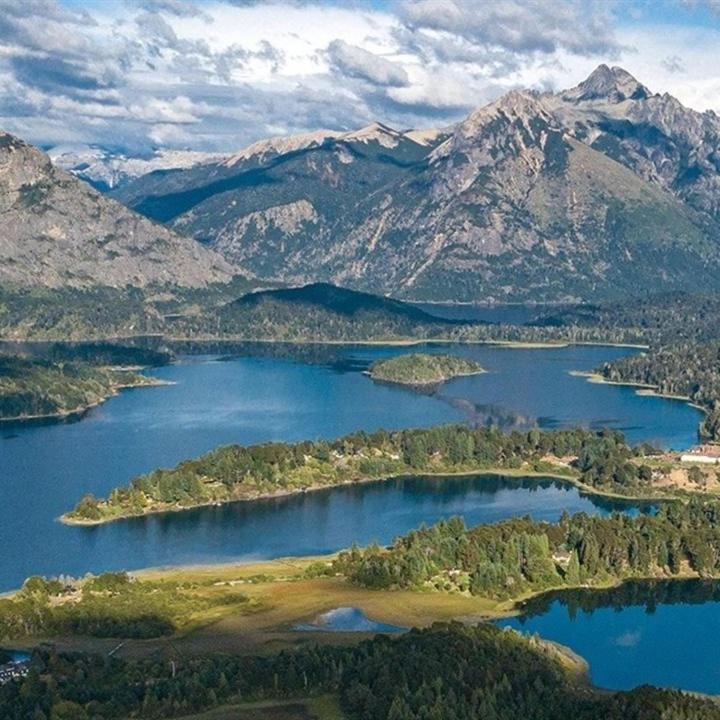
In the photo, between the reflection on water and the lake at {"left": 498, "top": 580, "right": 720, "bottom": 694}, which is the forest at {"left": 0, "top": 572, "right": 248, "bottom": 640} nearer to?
the reflection on water

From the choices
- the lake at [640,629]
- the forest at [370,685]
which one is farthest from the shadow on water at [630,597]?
the forest at [370,685]

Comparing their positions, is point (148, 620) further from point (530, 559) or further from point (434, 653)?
→ point (530, 559)

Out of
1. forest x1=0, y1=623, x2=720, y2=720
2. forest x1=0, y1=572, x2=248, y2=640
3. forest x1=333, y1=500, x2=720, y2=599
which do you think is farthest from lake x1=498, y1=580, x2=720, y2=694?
forest x1=0, y1=572, x2=248, y2=640

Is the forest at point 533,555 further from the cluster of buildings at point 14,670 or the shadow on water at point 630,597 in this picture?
the cluster of buildings at point 14,670

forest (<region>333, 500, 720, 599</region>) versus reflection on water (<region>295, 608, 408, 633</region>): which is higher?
forest (<region>333, 500, 720, 599</region>)

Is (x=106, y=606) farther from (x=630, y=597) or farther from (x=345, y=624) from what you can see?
(x=630, y=597)

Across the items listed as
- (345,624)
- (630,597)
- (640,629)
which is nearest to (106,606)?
(345,624)

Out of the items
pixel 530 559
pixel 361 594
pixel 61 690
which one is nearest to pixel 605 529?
pixel 530 559
